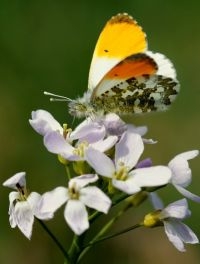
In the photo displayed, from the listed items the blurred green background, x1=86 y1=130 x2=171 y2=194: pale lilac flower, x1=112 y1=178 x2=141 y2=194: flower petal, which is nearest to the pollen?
x1=86 y1=130 x2=171 y2=194: pale lilac flower

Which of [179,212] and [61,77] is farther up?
[61,77]

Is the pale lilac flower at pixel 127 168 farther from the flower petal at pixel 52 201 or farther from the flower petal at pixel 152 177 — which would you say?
the flower petal at pixel 52 201

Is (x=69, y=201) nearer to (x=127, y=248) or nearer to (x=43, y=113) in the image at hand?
(x=43, y=113)

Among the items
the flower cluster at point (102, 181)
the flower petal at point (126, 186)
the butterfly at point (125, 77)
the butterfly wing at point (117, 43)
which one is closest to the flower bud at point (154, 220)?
the flower cluster at point (102, 181)

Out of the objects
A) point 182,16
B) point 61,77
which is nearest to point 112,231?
point 61,77

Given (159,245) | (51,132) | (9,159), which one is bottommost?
(159,245)

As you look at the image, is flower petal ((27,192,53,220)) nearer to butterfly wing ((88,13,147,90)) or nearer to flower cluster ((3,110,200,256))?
flower cluster ((3,110,200,256))

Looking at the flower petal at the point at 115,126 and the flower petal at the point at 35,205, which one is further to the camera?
the flower petal at the point at 115,126

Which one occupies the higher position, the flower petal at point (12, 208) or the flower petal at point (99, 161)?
the flower petal at point (12, 208)
